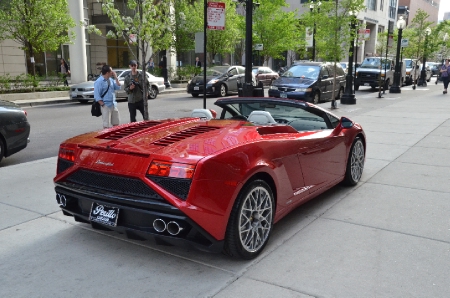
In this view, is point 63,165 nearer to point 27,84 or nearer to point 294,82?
point 294,82

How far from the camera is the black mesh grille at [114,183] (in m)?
3.38

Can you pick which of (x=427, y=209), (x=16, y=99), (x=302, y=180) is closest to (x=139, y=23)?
(x=302, y=180)

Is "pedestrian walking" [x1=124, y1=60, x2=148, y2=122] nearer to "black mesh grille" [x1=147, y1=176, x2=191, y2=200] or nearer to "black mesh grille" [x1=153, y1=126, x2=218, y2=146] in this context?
"black mesh grille" [x1=153, y1=126, x2=218, y2=146]

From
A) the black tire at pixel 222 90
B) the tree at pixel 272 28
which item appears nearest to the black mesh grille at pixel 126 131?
the black tire at pixel 222 90

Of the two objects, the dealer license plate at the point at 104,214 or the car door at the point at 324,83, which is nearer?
the dealer license plate at the point at 104,214

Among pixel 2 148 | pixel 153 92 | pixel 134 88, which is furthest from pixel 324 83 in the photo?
pixel 2 148

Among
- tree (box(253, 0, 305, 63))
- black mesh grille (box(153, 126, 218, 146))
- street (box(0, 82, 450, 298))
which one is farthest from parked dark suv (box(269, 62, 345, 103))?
tree (box(253, 0, 305, 63))

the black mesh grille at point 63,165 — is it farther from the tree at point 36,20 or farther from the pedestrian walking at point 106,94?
the tree at point 36,20

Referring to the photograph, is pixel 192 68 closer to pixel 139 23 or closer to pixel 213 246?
pixel 139 23

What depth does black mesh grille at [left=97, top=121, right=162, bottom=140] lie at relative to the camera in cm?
411

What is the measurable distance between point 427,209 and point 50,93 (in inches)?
735

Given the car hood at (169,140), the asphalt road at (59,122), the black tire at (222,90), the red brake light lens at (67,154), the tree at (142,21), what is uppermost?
the tree at (142,21)

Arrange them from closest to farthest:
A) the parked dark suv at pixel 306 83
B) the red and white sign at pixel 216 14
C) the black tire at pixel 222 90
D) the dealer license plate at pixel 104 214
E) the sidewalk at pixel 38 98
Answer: the dealer license plate at pixel 104 214 → the red and white sign at pixel 216 14 → the parked dark suv at pixel 306 83 → the sidewalk at pixel 38 98 → the black tire at pixel 222 90

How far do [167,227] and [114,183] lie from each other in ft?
2.00
